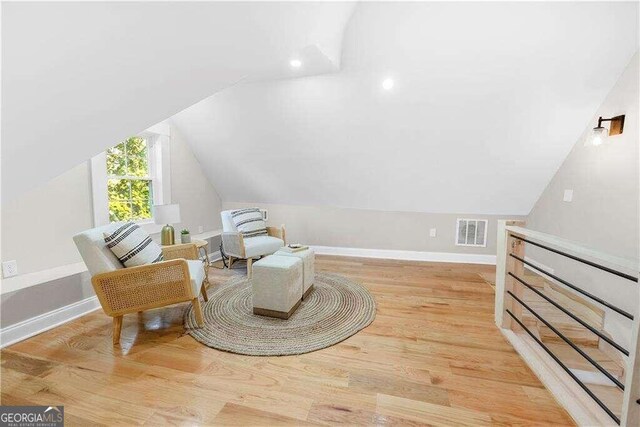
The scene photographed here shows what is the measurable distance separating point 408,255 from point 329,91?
2753mm

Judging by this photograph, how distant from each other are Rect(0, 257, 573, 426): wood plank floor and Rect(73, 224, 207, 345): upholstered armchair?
0.91ft

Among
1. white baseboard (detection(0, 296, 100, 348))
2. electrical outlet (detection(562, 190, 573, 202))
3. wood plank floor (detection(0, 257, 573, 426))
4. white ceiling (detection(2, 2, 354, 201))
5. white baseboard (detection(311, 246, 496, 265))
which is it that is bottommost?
wood plank floor (detection(0, 257, 573, 426))

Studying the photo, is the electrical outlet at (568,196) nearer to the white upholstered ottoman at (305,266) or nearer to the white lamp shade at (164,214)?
the white upholstered ottoman at (305,266)

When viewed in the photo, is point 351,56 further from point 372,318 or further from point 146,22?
point 372,318

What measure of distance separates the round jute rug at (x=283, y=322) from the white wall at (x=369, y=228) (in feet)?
4.97

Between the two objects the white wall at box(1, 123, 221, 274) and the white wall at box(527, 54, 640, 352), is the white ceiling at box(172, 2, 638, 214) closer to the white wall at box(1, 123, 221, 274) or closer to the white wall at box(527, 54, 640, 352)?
the white wall at box(527, 54, 640, 352)

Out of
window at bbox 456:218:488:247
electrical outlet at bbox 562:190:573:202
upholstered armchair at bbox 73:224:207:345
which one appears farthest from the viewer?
window at bbox 456:218:488:247

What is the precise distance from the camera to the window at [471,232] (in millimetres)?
4312

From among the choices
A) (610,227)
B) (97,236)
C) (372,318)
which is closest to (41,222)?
(97,236)

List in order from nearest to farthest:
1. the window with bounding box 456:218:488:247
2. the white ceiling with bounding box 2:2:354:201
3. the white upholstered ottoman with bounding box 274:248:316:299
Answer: the white ceiling with bounding box 2:2:354:201 < the white upholstered ottoman with bounding box 274:248:316:299 < the window with bounding box 456:218:488:247

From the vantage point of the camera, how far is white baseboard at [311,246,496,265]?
4336mm

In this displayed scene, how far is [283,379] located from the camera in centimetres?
177

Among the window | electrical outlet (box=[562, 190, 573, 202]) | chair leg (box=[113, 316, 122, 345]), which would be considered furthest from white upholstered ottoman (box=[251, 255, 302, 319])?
electrical outlet (box=[562, 190, 573, 202])

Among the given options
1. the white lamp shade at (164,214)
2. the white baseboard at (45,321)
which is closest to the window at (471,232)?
the white lamp shade at (164,214)
